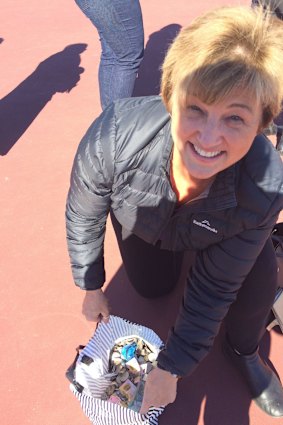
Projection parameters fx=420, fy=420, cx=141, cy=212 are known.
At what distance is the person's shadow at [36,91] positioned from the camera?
350 centimetres

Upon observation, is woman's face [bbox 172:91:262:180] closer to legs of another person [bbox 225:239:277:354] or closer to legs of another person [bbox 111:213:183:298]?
legs of another person [bbox 225:239:277:354]

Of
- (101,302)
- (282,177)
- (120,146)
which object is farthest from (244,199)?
(101,302)

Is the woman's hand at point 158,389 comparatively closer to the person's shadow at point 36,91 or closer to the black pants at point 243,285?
the black pants at point 243,285

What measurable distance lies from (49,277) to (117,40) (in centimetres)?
151

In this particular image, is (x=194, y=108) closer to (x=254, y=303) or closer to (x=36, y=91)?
(x=254, y=303)

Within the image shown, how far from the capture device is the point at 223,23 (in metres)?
1.16

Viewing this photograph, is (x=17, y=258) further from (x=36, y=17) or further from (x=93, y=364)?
(x=36, y=17)

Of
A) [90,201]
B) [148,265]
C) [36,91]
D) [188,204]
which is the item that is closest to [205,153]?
[188,204]

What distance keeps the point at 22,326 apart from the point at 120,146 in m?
1.20

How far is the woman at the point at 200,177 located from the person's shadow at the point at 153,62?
2.56m

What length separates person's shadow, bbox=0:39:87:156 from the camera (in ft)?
11.5

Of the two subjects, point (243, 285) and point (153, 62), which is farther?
point (153, 62)

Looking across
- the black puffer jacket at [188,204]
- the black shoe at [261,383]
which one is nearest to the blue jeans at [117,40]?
the black puffer jacket at [188,204]

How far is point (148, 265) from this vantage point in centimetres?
199
